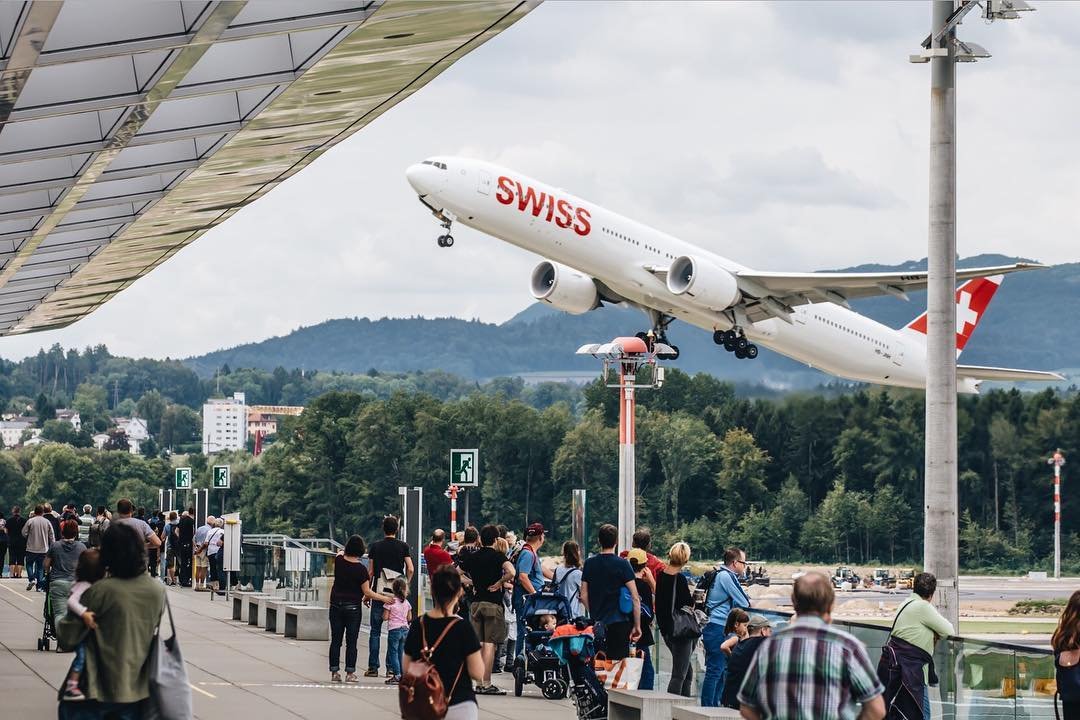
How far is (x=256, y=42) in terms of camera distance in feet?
49.3

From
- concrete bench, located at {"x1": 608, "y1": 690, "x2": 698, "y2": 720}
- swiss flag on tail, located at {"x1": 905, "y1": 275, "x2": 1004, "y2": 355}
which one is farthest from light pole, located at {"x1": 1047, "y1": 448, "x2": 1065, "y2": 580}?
concrete bench, located at {"x1": 608, "y1": 690, "x2": 698, "y2": 720}

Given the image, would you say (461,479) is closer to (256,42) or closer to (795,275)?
(256,42)

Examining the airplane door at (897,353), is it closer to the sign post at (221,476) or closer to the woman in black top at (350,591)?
the sign post at (221,476)

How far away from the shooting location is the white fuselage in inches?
1513

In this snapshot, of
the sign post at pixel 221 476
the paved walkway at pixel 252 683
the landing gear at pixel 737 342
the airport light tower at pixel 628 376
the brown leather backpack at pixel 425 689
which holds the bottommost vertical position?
the paved walkway at pixel 252 683

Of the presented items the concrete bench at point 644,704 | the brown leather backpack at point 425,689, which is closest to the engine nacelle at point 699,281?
the concrete bench at point 644,704

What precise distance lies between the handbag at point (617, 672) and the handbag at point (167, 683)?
625 centimetres

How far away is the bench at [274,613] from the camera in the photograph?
2306cm

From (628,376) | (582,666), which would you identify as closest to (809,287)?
(628,376)

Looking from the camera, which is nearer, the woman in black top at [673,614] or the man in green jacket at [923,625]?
the man in green jacket at [923,625]

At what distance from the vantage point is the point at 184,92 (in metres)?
15.1

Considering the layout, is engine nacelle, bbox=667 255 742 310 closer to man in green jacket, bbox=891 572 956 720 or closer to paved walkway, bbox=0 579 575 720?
paved walkway, bbox=0 579 575 720

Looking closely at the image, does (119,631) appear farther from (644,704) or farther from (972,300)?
(972,300)

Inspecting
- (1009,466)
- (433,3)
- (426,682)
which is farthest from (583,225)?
(1009,466)
